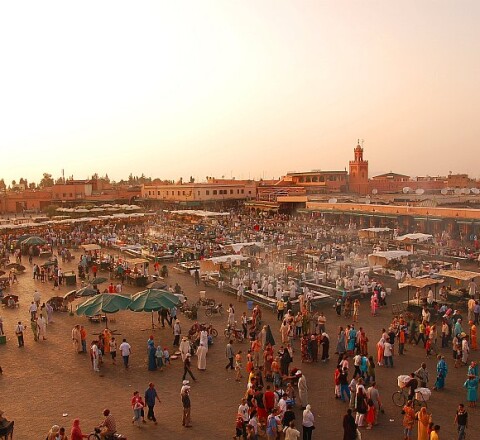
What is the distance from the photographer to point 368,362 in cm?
1033

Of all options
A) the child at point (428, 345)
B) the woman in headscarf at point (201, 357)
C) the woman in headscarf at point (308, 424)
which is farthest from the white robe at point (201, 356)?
the child at point (428, 345)

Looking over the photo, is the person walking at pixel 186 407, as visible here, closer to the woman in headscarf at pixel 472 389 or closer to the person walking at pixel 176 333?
the person walking at pixel 176 333

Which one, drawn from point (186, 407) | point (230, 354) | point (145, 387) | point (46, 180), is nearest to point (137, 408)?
point (186, 407)

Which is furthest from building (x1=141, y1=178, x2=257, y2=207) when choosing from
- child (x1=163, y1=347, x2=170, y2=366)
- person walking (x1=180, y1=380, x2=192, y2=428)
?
person walking (x1=180, y1=380, x2=192, y2=428)

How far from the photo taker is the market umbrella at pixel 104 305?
1339 centimetres

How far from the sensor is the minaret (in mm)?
59062

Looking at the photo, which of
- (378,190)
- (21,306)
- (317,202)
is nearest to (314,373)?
(21,306)

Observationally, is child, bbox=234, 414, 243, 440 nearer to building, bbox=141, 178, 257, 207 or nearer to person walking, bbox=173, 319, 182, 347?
person walking, bbox=173, 319, 182, 347

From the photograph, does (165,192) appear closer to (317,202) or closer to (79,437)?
(317,202)

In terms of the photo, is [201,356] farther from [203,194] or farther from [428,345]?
[203,194]

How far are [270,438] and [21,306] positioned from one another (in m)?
14.1

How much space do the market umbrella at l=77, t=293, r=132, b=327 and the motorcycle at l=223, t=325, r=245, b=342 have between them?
3.13 meters

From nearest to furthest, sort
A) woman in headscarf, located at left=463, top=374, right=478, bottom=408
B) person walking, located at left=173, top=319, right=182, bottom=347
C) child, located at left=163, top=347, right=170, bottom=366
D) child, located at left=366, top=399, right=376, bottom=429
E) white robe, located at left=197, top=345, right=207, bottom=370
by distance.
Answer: child, located at left=366, top=399, right=376, bottom=429
woman in headscarf, located at left=463, top=374, right=478, bottom=408
white robe, located at left=197, top=345, right=207, bottom=370
child, located at left=163, top=347, right=170, bottom=366
person walking, located at left=173, top=319, right=182, bottom=347

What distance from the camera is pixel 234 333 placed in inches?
545
